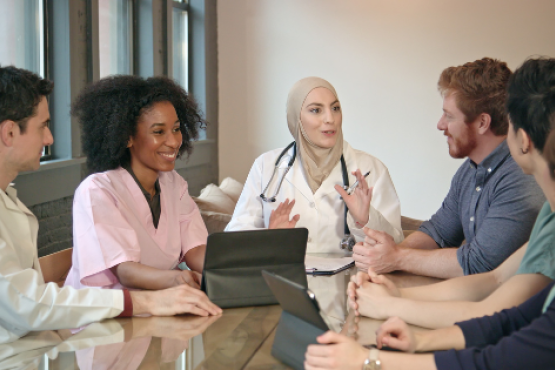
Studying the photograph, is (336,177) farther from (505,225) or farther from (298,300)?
(298,300)

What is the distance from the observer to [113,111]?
225cm

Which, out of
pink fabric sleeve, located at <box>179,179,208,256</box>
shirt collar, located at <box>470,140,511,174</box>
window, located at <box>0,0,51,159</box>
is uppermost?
window, located at <box>0,0,51,159</box>

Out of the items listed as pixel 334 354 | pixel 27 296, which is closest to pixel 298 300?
pixel 334 354

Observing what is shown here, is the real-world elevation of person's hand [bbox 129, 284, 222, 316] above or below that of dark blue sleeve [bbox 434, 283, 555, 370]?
below

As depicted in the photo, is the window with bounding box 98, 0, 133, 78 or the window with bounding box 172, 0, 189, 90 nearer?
the window with bounding box 98, 0, 133, 78

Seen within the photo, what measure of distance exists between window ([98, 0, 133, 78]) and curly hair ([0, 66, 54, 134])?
2562mm

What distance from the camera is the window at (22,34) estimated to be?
3080mm

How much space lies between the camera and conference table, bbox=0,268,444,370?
1.24 metres

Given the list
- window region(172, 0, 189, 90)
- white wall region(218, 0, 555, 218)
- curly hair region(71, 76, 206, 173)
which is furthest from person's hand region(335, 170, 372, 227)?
window region(172, 0, 189, 90)

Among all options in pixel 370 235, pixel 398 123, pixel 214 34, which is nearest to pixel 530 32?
pixel 398 123

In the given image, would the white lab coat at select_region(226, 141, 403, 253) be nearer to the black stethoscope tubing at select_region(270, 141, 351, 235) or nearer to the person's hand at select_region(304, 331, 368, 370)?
the black stethoscope tubing at select_region(270, 141, 351, 235)

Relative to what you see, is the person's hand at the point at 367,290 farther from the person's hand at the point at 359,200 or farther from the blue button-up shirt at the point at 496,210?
the person's hand at the point at 359,200

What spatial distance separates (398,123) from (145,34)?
2.45 meters

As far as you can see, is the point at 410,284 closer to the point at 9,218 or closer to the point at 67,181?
the point at 9,218
